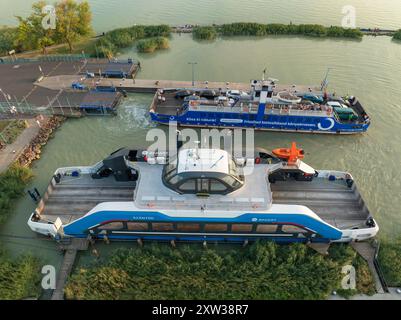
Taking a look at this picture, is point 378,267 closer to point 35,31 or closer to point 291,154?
point 291,154

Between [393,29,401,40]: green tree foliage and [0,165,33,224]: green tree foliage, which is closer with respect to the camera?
[0,165,33,224]: green tree foliage

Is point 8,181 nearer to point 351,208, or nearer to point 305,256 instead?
point 305,256

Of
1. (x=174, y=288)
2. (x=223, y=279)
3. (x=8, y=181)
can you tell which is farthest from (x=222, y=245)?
(x=8, y=181)

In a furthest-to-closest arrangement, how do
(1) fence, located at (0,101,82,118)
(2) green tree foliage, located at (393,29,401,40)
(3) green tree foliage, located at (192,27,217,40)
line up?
(3) green tree foliage, located at (192,27,217,40)
(2) green tree foliage, located at (393,29,401,40)
(1) fence, located at (0,101,82,118)

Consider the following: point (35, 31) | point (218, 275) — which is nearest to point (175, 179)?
point (218, 275)

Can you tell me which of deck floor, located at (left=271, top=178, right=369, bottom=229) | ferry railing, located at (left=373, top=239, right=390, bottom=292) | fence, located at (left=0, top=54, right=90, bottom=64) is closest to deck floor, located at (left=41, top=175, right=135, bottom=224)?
deck floor, located at (left=271, top=178, right=369, bottom=229)

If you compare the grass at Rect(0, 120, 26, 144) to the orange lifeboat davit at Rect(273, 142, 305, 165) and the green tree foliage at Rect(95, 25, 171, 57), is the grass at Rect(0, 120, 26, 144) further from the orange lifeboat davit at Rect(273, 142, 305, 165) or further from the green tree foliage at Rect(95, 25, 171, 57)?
the orange lifeboat davit at Rect(273, 142, 305, 165)
